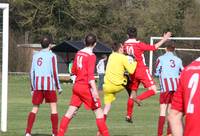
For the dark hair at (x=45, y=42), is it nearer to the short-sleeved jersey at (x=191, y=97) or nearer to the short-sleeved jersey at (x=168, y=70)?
the short-sleeved jersey at (x=168, y=70)

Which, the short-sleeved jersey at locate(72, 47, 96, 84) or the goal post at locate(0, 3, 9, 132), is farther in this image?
the goal post at locate(0, 3, 9, 132)

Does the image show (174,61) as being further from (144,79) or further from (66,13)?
(66,13)

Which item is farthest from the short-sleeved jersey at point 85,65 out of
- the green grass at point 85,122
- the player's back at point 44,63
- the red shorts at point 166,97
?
the red shorts at point 166,97

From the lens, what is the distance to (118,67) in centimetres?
1391

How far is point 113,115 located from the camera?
21.0 metres

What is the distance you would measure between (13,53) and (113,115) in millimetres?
33827

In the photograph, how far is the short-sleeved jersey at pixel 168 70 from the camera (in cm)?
1471

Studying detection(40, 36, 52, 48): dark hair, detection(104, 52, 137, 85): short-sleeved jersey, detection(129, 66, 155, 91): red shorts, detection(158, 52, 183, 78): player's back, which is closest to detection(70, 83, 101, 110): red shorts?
detection(40, 36, 52, 48): dark hair

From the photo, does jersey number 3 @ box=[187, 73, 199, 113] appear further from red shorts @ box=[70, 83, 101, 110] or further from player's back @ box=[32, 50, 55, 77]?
player's back @ box=[32, 50, 55, 77]

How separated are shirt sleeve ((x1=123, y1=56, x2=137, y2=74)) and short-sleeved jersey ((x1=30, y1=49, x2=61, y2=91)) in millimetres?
1548

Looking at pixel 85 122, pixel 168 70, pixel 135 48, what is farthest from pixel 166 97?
pixel 85 122

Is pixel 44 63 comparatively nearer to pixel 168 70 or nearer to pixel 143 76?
pixel 143 76

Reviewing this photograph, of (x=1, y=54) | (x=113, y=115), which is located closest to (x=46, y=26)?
(x=113, y=115)

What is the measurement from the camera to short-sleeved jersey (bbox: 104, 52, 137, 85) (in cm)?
1382
